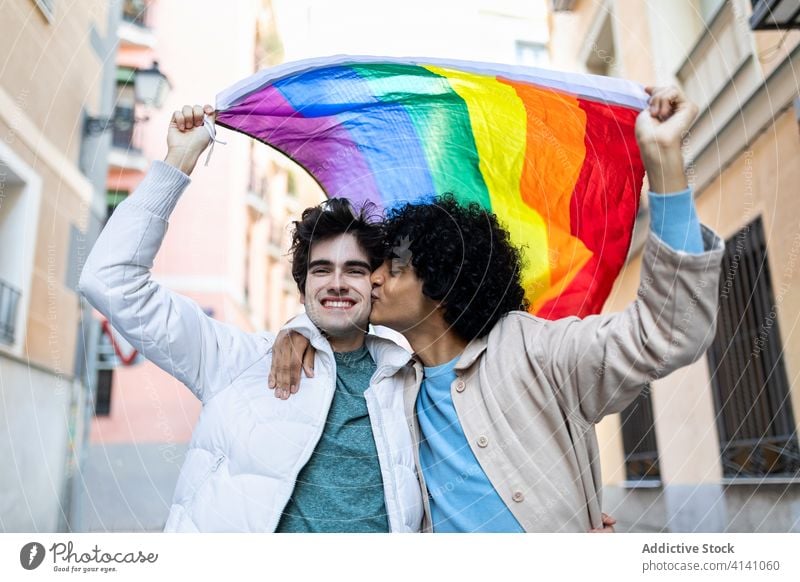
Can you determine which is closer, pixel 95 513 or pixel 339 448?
pixel 339 448

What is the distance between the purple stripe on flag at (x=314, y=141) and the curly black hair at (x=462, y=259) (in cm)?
11

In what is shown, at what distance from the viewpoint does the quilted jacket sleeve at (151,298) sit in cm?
81

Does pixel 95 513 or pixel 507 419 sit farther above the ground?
pixel 507 419

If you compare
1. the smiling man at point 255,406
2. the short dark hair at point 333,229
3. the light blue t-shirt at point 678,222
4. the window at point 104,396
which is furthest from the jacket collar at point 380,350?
the window at point 104,396

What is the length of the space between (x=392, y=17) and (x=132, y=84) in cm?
55

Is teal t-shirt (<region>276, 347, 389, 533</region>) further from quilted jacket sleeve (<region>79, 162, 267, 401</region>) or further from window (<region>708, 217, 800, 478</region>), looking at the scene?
window (<region>708, 217, 800, 478</region>)

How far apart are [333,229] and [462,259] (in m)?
0.17

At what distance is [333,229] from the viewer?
0.98 m

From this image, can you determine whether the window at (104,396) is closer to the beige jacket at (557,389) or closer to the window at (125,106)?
the window at (125,106)

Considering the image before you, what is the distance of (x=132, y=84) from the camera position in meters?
Answer: 1.49

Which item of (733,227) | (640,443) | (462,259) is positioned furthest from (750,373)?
(462,259)

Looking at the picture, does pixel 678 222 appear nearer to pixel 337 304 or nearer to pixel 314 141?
pixel 337 304
